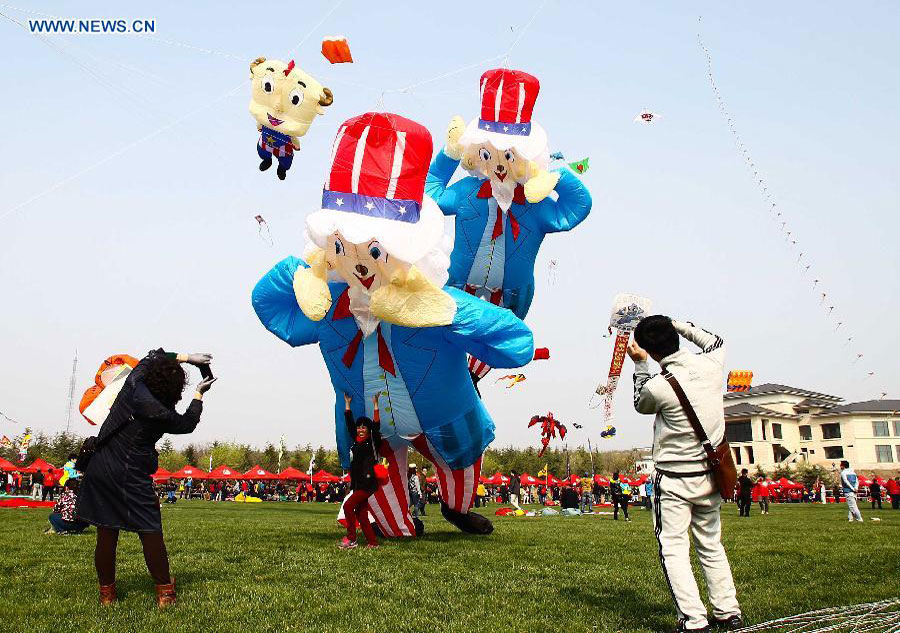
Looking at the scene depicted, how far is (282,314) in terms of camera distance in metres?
8.52

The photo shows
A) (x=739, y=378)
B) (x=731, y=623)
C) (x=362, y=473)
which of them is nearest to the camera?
(x=731, y=623)

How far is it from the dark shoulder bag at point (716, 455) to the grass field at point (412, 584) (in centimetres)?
93

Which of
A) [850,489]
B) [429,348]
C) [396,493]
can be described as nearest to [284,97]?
[429,348]

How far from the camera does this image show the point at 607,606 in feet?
16.5

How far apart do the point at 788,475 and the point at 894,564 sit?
180 ft

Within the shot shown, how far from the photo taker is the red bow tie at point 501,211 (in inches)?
442

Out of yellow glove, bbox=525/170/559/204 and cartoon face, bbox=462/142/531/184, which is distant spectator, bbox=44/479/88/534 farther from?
yellow glove, bbox=525/170/559/204

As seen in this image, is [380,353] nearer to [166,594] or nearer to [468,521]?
[468,521]

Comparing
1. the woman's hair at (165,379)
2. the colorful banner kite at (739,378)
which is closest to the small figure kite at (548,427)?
the woman's hair at (165,379)

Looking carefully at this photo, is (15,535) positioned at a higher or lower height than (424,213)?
lower

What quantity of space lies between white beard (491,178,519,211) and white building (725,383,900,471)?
58.6 meters

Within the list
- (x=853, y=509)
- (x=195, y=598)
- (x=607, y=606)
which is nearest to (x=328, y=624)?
(x=195, y=598)

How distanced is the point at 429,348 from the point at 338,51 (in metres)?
3.30

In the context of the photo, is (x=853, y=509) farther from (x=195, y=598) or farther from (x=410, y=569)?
(x=195, y=598)
